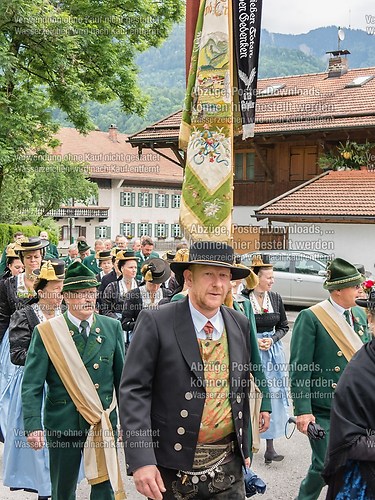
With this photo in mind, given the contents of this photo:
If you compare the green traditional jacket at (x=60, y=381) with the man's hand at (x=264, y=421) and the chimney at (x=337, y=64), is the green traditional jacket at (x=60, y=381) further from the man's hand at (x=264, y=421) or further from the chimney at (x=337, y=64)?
the chimney at (x=337, y=64)

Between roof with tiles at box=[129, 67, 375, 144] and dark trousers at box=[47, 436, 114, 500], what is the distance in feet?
68.2

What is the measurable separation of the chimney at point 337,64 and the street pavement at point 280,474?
86.3 ft

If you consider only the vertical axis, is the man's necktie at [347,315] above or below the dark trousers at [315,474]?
above

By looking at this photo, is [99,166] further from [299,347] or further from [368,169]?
[299,347]

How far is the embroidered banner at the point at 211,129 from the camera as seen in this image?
5375mm

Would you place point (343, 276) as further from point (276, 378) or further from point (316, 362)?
point (276, 378)

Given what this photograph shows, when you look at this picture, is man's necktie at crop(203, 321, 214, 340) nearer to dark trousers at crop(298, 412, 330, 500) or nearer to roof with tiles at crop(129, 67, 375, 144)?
dark trousers at crop(298, 412, 330, 500)

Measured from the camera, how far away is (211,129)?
17.8 ft

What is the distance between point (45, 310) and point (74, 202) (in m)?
46.6

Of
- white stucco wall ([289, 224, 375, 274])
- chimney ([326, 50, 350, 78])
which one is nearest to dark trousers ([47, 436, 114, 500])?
white stucco wall ([289, 224, 375, 274])

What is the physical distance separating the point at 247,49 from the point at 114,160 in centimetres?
5061

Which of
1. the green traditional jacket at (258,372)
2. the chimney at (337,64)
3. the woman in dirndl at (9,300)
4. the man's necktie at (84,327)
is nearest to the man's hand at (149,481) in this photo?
the green traditional jacket at (258,372)

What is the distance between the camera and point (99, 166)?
52.7 meters

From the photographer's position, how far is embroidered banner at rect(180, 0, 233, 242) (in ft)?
17.6
